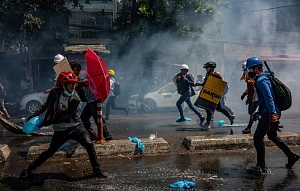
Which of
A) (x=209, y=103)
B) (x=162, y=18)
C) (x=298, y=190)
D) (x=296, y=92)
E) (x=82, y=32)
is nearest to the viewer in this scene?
(x=298, y=190)

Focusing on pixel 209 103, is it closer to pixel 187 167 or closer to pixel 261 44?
pixel 187 167

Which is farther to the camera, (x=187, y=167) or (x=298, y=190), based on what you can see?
(x=187, y=167)

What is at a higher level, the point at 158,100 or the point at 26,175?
the point at 26,175

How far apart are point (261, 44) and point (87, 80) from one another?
21221 mm

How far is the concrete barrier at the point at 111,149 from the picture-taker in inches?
260

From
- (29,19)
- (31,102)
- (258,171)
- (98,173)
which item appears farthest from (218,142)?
(29,19)

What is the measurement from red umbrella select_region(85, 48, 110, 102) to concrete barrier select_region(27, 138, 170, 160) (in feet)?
2.93

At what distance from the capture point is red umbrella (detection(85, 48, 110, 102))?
6.48m

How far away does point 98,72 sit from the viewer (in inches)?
255

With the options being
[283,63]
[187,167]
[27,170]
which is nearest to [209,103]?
[187,167]

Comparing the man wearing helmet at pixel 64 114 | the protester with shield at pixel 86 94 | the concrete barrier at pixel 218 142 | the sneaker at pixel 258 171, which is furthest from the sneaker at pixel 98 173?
the concrete barrier at pixel 218 142

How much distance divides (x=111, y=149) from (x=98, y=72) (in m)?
1.33

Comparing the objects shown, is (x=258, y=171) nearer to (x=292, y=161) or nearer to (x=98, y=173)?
(x=292, y=161)

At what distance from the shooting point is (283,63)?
784 inches
